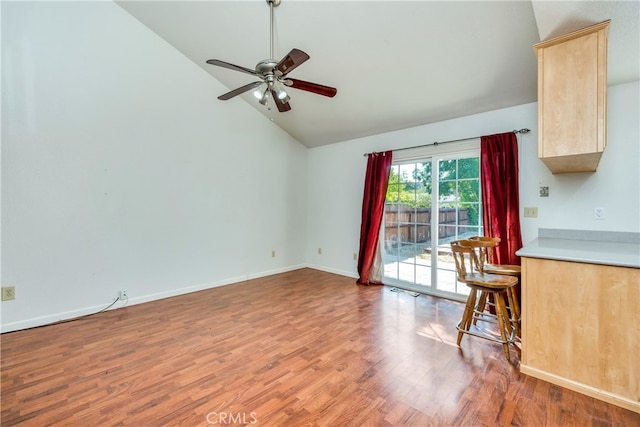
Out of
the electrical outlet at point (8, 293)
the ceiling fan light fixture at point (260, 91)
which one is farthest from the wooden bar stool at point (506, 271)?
A: the electrical outlet at point (8, 293)

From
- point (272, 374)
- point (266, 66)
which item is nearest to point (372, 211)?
point (266, 66)

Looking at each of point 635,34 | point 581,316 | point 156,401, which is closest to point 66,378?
point 156,401

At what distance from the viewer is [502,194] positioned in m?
2.96

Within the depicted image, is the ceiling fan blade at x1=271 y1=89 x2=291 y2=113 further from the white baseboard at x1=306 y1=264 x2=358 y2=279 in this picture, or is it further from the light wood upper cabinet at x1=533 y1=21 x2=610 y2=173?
the white baseboard at x1=306 y1=264 x2=358 y2=279

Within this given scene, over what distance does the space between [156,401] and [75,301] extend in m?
2.00

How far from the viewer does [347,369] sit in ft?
6.50

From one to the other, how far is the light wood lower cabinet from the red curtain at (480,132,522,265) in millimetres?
A: 1083

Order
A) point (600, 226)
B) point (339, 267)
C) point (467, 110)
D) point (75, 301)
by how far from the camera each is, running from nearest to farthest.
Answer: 1. point (600, 226)
2. point (75, 301)
3. point (467, 110)
4. point (339, 267)

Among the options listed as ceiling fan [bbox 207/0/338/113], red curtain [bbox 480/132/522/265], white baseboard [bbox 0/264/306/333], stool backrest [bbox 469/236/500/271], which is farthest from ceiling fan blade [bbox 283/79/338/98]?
white baseboard [bbox 0/264/306/333]

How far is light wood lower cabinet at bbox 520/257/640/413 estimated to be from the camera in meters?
1.62

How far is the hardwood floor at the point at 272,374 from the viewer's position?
1547 millimetres

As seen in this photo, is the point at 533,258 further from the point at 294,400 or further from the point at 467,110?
the point at 467,110

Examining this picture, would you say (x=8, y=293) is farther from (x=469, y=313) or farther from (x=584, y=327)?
(x=584, y=327)

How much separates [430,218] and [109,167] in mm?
3977
